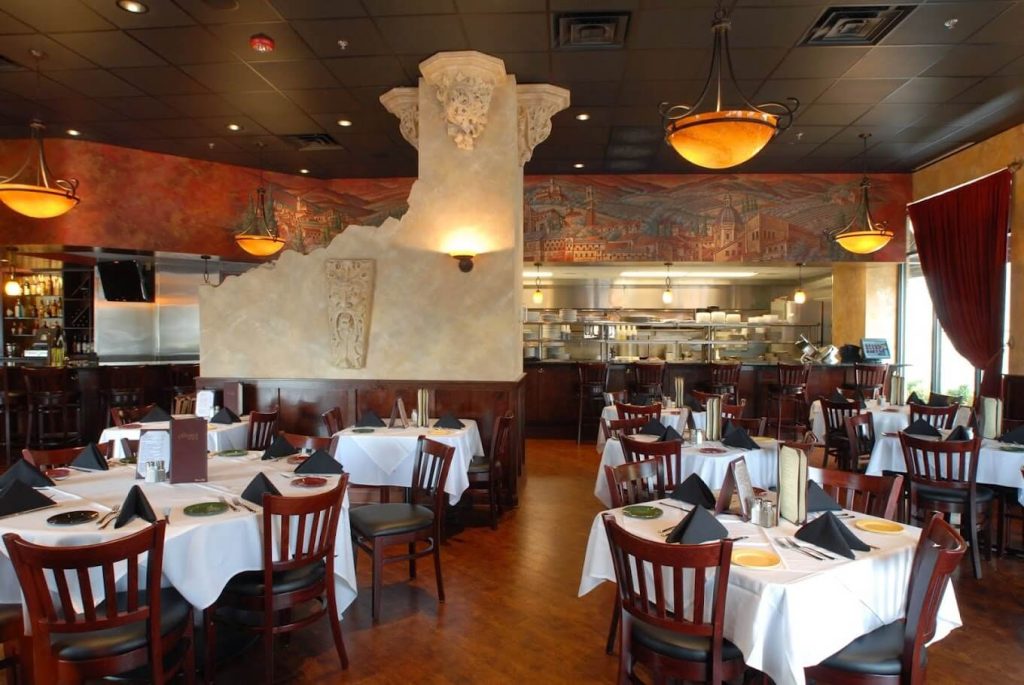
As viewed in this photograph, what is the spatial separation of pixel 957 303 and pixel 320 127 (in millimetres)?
8140

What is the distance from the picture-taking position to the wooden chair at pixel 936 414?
232 inches

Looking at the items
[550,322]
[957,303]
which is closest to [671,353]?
[550,322]

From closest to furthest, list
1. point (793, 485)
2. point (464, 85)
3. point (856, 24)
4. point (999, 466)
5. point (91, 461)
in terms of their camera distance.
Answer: point (793, 485), point (91, 461), point (999, 466), point (856, 24), point (464, 85)

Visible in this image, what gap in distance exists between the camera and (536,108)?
6309mm

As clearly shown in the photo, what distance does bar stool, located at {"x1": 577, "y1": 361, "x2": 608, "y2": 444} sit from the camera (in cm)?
938

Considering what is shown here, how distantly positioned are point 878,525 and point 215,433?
4699 millimetres

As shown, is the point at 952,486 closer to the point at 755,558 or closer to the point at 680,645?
the point at 755,558

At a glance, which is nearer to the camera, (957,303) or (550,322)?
(957,303)

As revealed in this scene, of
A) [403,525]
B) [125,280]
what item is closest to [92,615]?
[403,525]

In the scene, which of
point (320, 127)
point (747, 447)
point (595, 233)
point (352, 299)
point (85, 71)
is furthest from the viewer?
point (595, 233)

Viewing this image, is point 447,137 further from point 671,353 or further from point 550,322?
point 671,353

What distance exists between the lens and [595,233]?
9.73 meters

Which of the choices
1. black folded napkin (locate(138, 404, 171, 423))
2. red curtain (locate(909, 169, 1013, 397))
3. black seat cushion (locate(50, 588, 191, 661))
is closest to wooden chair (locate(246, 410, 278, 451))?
black folded napkin (locate(138, 404, 171, 423))

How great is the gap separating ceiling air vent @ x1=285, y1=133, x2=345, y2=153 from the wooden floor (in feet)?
17.7
